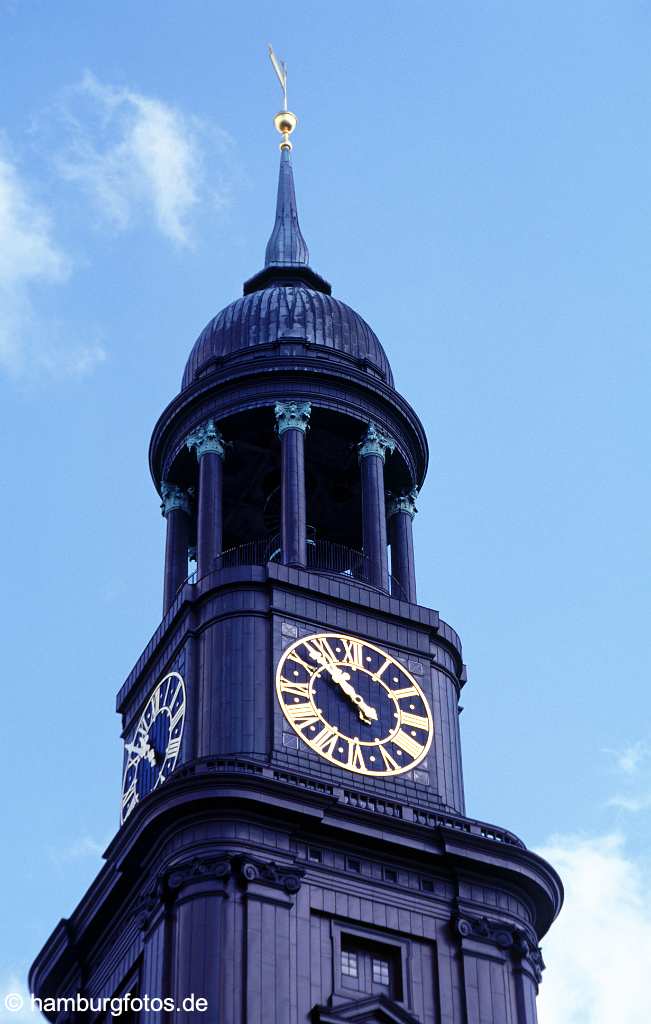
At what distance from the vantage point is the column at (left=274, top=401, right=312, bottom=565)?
210 ft

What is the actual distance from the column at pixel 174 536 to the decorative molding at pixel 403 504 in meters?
5.39

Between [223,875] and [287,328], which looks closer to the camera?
[223,875]

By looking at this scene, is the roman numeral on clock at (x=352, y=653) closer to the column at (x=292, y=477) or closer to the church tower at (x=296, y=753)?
the church tower at (x=296, y=753)

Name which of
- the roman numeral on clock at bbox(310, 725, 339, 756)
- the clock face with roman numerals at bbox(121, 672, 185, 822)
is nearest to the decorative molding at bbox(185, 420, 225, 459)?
the clock face with roman numerals at bbox(121, 672, 185, 822)

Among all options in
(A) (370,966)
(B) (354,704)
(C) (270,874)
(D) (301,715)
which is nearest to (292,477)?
(B) (354,704)

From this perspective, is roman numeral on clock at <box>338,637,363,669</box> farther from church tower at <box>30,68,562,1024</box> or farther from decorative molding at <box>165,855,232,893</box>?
decorative molding at <box>165,855,232,893</box>

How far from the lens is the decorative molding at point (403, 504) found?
69.4 metres

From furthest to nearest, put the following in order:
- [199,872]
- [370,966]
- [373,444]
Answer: [373,444]
[370,966]
[199,872]

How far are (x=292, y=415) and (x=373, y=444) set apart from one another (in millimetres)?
2442

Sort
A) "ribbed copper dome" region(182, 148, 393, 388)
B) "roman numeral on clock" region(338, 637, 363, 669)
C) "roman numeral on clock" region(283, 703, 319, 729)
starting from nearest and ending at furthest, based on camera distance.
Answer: "roman numeral on clock" region(283, 703, 319, 729) < "roman numeral on clock" region(338, 637, 363, 669) < "ribbed copper dome" region(182, 148, 393, 388)

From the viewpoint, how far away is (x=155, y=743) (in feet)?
204

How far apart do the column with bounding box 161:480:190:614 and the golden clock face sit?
5.89 meters

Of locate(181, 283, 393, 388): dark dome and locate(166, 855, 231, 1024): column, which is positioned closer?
locate(166, 855, 231, 1024): column

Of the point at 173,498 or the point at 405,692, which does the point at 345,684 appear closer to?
the point at 405,692
